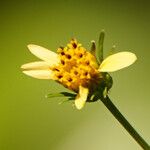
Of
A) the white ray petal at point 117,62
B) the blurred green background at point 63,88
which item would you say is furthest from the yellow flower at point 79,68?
the blurred green background at point 63,88

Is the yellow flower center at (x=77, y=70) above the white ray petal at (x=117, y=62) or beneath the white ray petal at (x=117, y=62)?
above

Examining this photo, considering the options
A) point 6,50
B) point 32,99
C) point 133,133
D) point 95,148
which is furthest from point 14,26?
point 133,133

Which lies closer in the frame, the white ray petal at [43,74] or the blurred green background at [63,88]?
the white ray petal at [43,74]

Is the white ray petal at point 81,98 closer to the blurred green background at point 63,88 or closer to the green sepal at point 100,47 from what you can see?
the green sepal at point 100,47

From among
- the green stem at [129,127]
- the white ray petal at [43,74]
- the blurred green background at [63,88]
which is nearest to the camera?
the green stem at [129,127]

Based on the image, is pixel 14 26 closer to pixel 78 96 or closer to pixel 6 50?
pixel 6 50


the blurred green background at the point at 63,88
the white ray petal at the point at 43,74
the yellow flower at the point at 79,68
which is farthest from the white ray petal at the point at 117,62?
the blurred green background at the point at 63,88

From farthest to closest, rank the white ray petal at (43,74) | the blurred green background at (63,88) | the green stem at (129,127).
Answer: the blurred green background at (63,88) → the white ray petal at (43,74) → the green stem at (129,127)

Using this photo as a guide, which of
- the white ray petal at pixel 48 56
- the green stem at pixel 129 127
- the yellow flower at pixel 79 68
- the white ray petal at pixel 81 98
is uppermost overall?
the white ray petal at pixel 48 56

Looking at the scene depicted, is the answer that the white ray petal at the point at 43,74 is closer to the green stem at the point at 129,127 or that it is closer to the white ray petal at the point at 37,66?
the white ray petal at the point at 37,66
